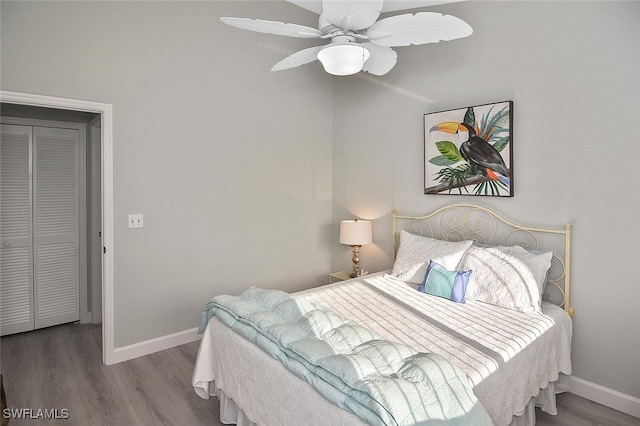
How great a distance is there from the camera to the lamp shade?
3.91 m

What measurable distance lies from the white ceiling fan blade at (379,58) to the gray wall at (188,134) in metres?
1.75

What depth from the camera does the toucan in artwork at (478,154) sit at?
9.84ft

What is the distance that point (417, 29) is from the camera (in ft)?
6.08

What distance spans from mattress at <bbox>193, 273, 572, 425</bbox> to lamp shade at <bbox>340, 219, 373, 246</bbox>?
1.09 metres

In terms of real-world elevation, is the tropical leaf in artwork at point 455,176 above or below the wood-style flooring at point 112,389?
above

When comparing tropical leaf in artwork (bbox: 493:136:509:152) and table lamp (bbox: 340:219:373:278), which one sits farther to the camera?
table lamp (bbox: 340:219:373:278)

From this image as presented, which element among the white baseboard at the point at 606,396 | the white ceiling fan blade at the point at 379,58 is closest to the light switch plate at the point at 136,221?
the white ceiling fan blade at the point at 379,58

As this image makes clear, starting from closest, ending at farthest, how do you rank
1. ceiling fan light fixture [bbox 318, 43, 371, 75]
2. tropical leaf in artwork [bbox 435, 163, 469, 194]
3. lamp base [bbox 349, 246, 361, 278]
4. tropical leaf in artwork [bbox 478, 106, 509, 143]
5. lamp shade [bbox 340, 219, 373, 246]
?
ceiling fan light fixture [bbox 318, 43, 371, 75] < tropical leaf in artwork [bbox 478, 106, 509, 143] < tropical leaf in artwork [bbox 435, 163, 469, 194] < lamp shade [bbox 340, 219, 373, 246] < lamp base [bbox 349, 246, 361, 278]

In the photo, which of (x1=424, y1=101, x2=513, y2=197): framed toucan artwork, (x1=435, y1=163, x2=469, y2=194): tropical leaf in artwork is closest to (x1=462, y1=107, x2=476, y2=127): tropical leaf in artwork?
(x1=424, y1=101, x2=513, y2=197): framed toucan artwork

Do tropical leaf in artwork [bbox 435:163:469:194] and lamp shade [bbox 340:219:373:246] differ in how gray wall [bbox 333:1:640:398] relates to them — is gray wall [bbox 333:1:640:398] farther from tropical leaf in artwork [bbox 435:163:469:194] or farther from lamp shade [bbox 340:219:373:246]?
lamp shade [bbox 340:219:373:246]

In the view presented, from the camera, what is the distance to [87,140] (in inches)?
153

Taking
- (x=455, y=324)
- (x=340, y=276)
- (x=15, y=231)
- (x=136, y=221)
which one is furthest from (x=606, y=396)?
(x=15, y=231)

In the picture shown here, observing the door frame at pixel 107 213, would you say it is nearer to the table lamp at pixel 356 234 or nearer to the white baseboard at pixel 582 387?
the white baseboard at pixel 582 387

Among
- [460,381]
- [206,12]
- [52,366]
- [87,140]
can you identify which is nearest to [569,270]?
[460,381]
